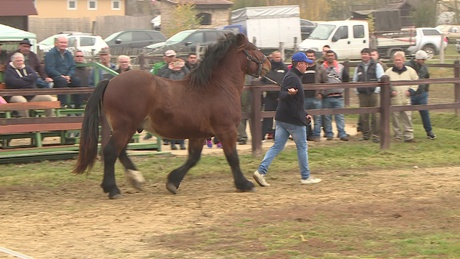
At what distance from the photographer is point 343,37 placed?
34781 millimetres

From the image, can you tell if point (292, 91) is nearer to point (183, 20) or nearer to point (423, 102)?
point (423, 102)

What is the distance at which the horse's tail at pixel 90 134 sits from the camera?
10.1 metres

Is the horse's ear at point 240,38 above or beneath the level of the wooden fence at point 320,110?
above

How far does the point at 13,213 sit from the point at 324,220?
3525 millimetres

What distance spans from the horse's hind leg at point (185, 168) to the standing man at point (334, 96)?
5142 mm

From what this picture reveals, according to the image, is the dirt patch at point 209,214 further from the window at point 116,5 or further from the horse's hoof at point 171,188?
the window at point 116,5

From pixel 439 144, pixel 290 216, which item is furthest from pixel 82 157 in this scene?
pixel 439 144

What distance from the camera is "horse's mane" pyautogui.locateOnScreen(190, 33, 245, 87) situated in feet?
34.9

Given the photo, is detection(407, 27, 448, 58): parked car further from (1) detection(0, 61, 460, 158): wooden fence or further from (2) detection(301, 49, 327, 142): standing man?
(2) detection(301, 49, 327, 142): standing man

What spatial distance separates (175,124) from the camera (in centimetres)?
1036

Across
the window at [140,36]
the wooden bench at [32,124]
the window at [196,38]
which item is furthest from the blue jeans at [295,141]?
the window at [140,36]

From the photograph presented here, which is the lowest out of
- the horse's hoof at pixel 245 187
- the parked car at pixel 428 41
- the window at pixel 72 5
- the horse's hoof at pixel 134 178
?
the horse's hoof at pixel 245 187

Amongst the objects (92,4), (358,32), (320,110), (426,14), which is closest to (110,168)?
(320,110)

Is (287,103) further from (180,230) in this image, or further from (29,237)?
(29,237)
